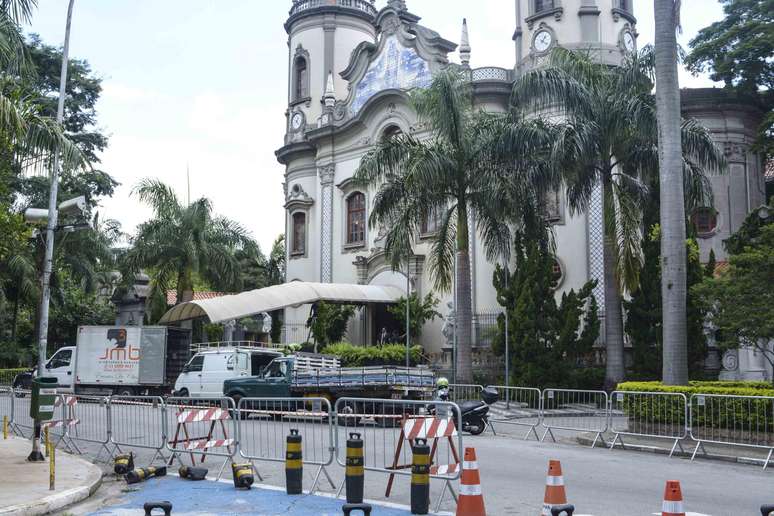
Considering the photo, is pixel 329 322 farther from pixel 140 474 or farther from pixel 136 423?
pixel 140 474

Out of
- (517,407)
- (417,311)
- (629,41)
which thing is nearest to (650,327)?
(517,407)

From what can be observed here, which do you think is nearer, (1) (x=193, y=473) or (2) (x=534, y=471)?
(1) (x=193, y=473)

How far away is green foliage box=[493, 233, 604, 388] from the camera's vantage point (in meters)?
26.3

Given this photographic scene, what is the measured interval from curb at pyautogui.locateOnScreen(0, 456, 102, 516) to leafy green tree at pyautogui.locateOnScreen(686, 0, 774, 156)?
24865 mm

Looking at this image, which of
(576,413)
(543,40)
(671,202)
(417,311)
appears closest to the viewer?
(671,202)

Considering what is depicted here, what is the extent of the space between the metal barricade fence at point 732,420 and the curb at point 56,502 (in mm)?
9699

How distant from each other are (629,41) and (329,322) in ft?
52.0

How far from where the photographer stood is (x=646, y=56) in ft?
76.8

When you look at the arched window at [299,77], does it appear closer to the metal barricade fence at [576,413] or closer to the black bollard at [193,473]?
the metal barricade fence at [576,413]

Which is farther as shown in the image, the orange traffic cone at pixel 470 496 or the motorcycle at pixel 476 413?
the motorcycle at pixel 476 413

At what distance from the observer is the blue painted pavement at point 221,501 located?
9398 millimetres

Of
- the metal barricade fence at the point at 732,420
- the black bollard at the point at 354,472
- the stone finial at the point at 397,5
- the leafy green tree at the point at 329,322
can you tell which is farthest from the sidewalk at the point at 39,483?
the stone finial at the point at 397,5

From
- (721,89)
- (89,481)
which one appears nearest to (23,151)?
(89,481)

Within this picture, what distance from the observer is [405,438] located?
388 inches
